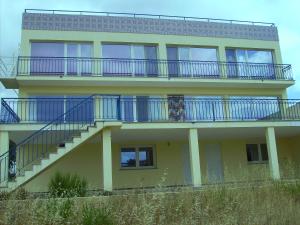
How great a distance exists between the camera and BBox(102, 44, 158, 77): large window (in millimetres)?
23719

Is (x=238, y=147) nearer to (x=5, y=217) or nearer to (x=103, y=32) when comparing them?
(x=103, y=32)

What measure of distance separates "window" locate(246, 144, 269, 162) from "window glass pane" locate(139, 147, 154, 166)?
5756 mm

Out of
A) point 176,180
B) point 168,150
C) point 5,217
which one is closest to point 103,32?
point 168,150

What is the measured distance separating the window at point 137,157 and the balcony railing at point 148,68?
3931mm

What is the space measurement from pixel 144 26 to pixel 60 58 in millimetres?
5054

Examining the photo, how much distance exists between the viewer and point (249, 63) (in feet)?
85.9

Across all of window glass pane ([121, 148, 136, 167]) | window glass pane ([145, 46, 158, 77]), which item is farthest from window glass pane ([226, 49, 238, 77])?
window glass pane ([121, 148, 136, 167])

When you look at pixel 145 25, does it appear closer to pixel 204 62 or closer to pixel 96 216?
pixel 204 62

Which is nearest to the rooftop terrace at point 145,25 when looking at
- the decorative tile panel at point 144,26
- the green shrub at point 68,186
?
the decorative tile panel at point 144,26

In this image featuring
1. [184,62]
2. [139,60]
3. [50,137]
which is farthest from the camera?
[184,62]

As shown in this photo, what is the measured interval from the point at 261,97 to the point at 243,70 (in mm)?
1898

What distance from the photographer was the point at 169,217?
35.4 ft

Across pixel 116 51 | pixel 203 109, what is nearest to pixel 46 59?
pixel 116 51

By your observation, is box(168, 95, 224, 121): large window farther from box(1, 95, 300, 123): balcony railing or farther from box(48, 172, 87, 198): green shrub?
box(48, 172, 87, 198): green shrub
